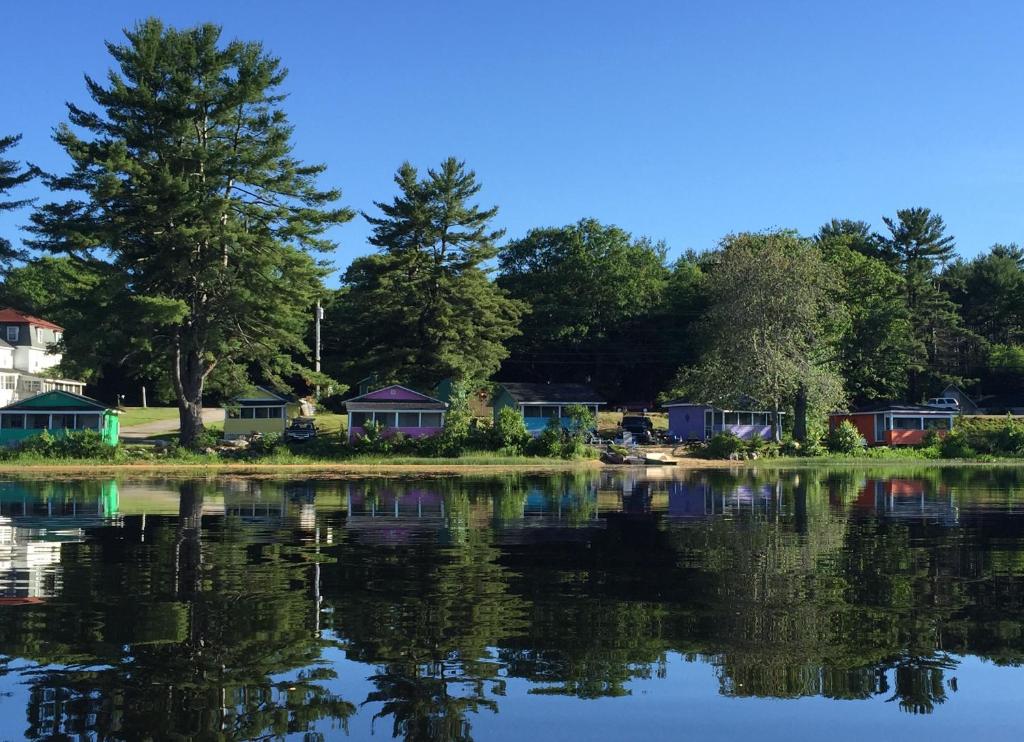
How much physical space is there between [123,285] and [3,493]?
21.6 m

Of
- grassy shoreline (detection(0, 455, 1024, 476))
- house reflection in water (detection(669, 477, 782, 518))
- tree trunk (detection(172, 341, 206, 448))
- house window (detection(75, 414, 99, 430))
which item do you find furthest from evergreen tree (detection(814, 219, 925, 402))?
house window (detection(75, 414, 99, 430))

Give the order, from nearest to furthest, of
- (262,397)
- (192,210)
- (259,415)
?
1. (192,210)
2. (262,397)
3. (259,415)

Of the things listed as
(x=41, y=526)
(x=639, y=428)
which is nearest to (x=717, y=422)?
(x=639, y=428)

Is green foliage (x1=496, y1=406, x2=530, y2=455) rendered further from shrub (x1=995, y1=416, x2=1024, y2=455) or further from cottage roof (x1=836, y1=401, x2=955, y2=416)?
shrub (x1=995, y1=416, x2=1024, y2=455)

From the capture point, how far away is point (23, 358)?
320ft

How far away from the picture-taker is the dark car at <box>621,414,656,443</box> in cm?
7556

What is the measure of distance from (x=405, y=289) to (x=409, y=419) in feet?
49.8

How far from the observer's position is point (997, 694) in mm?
10586

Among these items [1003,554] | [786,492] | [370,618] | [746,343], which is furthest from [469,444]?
[370,618]

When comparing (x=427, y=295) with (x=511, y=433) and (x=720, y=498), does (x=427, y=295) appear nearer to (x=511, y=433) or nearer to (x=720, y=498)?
(x=511, y=433)

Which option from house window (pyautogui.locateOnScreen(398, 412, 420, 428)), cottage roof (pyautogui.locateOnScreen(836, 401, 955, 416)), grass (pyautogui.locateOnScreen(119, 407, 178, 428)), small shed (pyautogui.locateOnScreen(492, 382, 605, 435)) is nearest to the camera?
house window (pyautogui.locateOnScreen(398, 412, 420, 428))

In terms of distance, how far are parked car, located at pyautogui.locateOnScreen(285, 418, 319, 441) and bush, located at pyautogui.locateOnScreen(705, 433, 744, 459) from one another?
92.0ft

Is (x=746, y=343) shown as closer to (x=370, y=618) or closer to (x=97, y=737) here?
(x=370, y=618)

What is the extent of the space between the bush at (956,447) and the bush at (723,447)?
1620 centimetres
